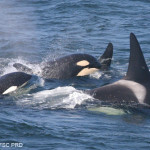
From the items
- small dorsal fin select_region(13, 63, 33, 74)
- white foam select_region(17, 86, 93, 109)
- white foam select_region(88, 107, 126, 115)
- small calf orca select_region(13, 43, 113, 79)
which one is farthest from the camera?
small dorsal fin select_region(13, 63, 33, 74)

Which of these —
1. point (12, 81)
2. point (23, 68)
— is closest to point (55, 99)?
point (12, 81)

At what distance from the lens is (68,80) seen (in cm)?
1592

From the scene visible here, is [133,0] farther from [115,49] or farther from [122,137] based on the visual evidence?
[122,137]

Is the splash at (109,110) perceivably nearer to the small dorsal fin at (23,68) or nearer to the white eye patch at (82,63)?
the white eye patch at (82,63)

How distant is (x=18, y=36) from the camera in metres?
24.7

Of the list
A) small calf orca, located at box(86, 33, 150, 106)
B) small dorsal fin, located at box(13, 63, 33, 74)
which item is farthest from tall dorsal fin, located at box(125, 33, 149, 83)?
small dorsal fin, located at box(13, 63, 33, 74)

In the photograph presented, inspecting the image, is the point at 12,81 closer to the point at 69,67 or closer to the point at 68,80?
the point at 68,80

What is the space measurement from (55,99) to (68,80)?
3257mm

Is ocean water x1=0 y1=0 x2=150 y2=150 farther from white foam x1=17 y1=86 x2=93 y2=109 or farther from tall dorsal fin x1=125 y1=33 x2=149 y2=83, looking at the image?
tall dorsal fin x1=125 y1=33 x2=149 y2=83

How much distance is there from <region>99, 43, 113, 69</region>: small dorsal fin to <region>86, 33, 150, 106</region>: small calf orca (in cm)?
511

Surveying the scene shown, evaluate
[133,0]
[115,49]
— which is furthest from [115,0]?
[115,49]

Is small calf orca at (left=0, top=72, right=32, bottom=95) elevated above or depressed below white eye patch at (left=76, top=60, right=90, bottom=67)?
above

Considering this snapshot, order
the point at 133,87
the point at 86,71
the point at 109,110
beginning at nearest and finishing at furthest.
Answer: the point at 109,110, the point at 133,87, the point at 86,71

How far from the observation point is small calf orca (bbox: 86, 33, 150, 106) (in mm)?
12000
